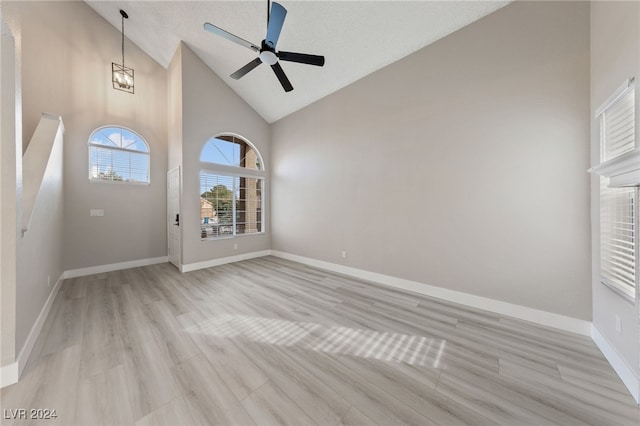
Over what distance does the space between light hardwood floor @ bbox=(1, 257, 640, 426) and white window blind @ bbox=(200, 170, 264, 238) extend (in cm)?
216

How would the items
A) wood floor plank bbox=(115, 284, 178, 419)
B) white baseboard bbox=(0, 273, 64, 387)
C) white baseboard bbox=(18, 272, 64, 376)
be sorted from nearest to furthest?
wood floor plank bbox=(115, 284, 178, 419), white baseboard bbox=(0, 273, 64, 387), white baseboard bbox=(18, 272, 64, 376)

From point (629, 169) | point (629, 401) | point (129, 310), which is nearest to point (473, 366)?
point (629, 401)

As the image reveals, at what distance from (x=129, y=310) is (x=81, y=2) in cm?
598

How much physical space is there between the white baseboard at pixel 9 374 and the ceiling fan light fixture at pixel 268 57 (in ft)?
→ 11.7

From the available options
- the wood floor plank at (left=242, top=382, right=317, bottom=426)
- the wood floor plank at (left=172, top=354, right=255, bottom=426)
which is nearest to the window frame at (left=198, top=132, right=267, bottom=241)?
the wood floor plank at (left=172, top=354, right=255, bottom=426)

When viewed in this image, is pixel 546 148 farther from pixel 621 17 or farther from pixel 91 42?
pixel 91 42

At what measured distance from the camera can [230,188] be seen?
5281 millimetres

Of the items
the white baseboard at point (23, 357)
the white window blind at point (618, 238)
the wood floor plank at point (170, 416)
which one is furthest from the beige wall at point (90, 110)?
the white window blind at point (618, 238)

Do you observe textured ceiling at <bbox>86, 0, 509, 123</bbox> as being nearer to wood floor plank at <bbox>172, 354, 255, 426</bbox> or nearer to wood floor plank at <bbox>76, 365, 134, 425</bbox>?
wood floor plank at <bbox>172, 354, 255, 426</bbox>

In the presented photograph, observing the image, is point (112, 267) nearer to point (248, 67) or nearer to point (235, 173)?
point (235, 173)

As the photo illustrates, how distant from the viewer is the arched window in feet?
14.3

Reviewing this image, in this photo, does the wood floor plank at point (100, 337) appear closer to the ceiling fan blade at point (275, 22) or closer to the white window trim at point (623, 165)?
the ceiling fan blade at point (275, 22)

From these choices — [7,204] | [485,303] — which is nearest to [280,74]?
[7,204]

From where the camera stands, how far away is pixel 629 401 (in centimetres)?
149
